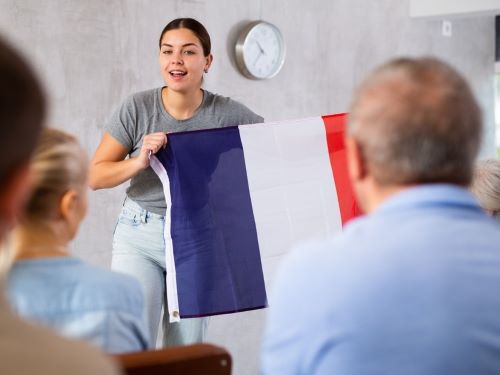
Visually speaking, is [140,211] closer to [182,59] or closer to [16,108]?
[182,59]

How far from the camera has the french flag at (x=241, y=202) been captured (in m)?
3.30

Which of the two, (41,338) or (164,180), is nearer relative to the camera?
(41,338)

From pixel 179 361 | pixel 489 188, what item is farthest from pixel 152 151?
pixel 179 361

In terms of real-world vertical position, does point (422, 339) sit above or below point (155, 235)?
above

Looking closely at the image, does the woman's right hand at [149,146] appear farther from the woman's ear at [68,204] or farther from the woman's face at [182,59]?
the woman's ear at [68,204]

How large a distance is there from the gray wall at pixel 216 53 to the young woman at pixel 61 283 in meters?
1.93

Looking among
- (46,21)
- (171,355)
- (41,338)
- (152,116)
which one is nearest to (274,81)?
(46,21)

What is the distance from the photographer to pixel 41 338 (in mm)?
792

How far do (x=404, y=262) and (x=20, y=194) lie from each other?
0.55 meters

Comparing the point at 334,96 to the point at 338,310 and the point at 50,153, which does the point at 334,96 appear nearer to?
the point at 50,153

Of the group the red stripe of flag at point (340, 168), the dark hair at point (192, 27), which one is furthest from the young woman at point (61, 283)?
the red stripe of flag at point (340, 168)

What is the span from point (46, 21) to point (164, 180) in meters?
1.11

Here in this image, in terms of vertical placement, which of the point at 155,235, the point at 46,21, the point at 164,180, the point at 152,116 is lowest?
the point at 155,235

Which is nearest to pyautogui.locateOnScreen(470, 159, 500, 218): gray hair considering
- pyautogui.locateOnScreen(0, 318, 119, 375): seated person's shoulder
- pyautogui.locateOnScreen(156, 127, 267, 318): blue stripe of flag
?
pyautogui.locateOnScreen(156, 127, 267, 318): blue stripe of flag
